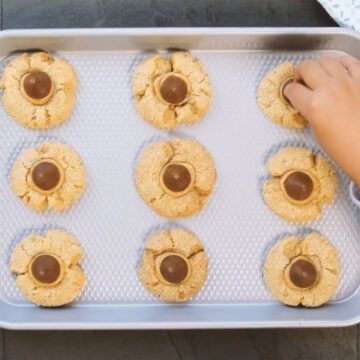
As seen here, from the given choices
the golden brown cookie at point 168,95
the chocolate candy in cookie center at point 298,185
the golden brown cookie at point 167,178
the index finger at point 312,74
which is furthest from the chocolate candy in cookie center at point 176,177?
the index finger at point 312,74

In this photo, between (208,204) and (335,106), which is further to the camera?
(208,204)

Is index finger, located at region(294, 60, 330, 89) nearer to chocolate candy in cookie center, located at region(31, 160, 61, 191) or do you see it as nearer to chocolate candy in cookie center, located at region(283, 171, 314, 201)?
chocolate candy in cookie center, located at region(283, 171, 314, 201)

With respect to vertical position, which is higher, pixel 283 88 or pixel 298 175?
pixel 283 88

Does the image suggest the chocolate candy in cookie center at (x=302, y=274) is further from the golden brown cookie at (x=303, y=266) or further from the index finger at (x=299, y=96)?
the index finger at (x=299, y=96)

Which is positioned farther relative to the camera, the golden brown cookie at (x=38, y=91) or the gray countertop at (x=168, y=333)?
the gray countertop at (x=168, y=333)

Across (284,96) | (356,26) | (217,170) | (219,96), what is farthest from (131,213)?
(356,26)

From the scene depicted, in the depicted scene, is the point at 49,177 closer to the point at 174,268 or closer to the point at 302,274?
the point at 174,268

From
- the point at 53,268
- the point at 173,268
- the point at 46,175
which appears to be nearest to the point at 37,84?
the point at 46,175
